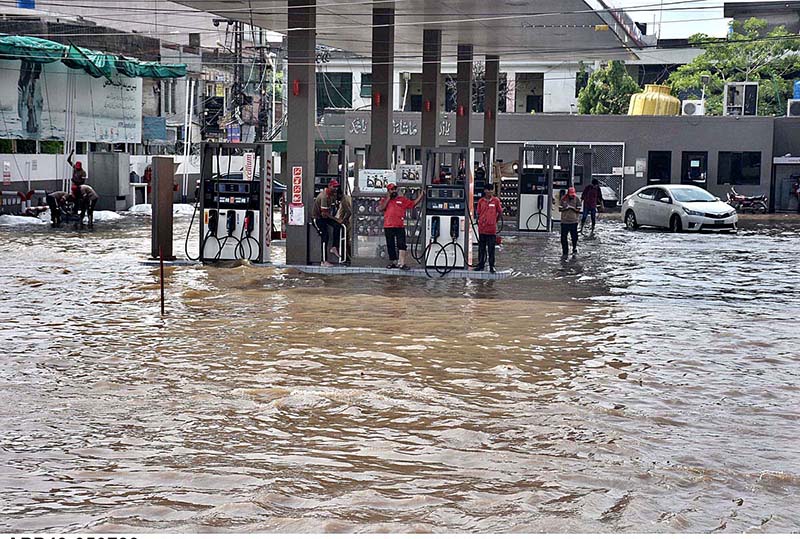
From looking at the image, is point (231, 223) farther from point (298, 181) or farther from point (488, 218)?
point (488, 218)

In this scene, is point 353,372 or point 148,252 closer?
point 353,372

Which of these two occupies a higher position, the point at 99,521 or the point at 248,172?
the point at 248,172

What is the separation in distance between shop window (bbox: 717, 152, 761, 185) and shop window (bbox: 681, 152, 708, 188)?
0.62 metres

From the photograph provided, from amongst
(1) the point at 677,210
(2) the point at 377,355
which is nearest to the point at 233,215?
(2) the point at 377,355

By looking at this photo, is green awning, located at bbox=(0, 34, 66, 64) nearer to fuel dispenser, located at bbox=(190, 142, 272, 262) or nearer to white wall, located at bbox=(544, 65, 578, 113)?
fuel dispenser, located at bbox=(190, 142, 272, 262)

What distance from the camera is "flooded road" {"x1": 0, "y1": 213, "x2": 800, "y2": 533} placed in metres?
7.86

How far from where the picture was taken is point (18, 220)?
3519cm

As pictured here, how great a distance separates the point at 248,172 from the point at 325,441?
919 inches

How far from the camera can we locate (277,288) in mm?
20188

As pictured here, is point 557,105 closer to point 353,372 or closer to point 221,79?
point 221,79

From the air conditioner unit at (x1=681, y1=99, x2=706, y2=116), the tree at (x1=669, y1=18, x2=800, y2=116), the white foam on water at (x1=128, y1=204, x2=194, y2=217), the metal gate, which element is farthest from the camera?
the tree at (x1=669, y1=18, x2=800, y2=116)

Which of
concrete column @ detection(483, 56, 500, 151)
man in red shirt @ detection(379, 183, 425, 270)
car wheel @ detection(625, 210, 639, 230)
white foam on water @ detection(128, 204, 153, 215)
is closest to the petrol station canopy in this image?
concrete column @ detection(483, 56, 500, 151)

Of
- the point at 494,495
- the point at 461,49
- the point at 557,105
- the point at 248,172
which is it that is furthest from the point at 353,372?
the point at 557,105

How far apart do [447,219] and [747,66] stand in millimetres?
46473
